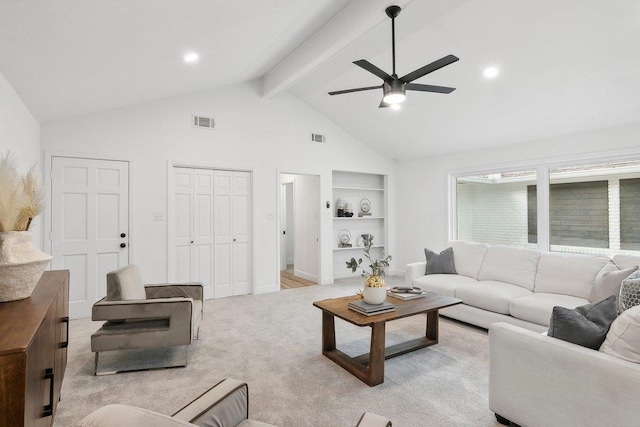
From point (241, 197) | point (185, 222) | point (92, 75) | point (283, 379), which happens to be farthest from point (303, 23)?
point (283, 379)

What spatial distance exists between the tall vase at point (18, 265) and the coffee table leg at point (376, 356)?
7.05 ft

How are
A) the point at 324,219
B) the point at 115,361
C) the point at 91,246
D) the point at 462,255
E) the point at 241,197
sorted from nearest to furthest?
the point at 115,361
the point at 91,246
the point at 462,255
the point at 241,197
the point at 324,219

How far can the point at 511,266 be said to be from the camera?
411 cm

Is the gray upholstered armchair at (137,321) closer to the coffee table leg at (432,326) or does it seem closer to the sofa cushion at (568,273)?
the coffee table leg at (432,326)

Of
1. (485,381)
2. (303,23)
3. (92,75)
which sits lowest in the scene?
(485,381)

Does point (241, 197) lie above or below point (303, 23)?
below

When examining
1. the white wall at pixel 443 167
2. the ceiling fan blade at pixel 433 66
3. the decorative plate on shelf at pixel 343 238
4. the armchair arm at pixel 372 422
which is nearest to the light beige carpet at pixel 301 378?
the armchair arm at pixel 372 422

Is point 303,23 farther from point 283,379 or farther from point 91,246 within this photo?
point 91,246

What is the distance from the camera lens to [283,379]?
8.68ft

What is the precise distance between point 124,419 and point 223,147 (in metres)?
4.75

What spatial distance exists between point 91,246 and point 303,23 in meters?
3.83

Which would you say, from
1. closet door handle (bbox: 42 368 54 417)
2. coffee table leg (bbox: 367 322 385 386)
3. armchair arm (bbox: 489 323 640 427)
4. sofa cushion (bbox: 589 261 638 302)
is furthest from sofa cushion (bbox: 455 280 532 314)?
closet door handle (bbox: 42 368 54 417)

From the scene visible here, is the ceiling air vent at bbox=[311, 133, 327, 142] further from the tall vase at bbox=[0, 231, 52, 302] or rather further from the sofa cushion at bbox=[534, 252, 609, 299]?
the tall vase at bbox=[0, 231, 52, 302]

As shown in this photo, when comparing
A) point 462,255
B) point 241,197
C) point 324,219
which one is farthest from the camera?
point 324,219
